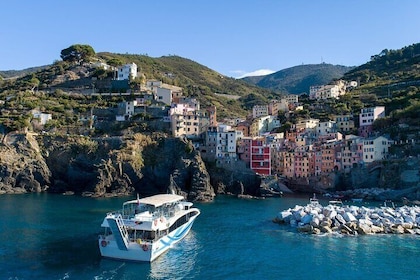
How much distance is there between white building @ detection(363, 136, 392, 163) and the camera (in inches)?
2454

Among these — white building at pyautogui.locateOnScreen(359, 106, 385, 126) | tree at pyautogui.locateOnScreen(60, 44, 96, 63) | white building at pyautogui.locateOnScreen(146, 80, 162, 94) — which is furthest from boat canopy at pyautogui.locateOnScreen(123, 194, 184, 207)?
tree at pyautogui.locateOnScreen(60, 44, 96, 63)

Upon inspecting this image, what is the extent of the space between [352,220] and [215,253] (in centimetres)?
1483

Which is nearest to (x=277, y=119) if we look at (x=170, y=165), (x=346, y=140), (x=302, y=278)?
Answer: (x=346, y=140)

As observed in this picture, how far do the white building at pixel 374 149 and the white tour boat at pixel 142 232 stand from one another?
39591 millimetres

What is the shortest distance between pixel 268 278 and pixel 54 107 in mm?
63464

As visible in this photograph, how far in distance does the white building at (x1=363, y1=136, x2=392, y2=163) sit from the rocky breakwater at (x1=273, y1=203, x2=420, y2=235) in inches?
845

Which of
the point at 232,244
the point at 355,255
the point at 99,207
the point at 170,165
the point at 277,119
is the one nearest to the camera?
the point at 355,255

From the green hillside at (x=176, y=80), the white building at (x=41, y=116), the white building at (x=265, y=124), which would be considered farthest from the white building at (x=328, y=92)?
the white building at (x=41, y=116)

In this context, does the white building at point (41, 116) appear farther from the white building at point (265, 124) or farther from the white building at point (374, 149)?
the white building at point (374, 149)

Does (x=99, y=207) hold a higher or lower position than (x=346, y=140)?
lower

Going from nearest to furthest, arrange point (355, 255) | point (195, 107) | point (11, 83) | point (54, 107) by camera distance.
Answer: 1. point (355, 255)
2. point (54, 107)
3. point (195, 107)
4. point (11, 83)

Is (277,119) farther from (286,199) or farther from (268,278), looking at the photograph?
(268,278)

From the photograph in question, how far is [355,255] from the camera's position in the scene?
28.9m

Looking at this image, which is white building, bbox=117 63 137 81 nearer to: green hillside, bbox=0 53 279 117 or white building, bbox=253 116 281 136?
green hillside, bbox=0 53 279 117
